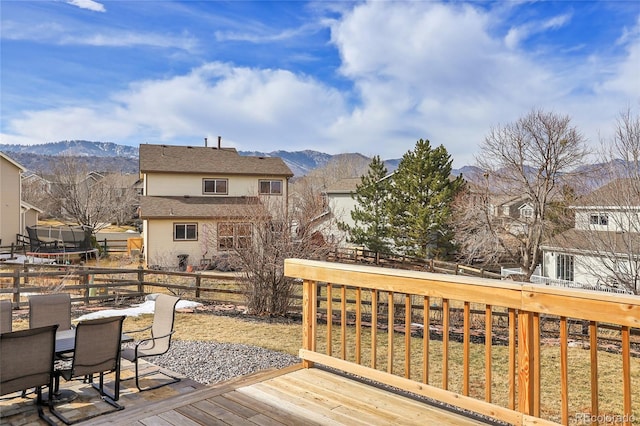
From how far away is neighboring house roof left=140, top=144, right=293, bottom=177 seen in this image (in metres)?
21.9

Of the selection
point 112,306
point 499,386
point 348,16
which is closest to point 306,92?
point 348,16

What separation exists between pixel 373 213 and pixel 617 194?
556 inches

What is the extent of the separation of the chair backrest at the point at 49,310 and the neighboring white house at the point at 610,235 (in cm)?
1308

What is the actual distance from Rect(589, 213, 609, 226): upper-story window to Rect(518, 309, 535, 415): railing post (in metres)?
12.7

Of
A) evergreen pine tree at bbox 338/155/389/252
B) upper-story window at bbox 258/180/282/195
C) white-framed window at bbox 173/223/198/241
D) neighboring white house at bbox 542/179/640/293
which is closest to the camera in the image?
neighboring white house at bbox 542/179/640/293

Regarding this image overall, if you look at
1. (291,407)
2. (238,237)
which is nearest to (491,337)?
(291,407)

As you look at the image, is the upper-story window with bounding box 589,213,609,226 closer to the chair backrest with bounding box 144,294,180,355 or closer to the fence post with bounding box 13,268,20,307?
the chair backrest with bounding box 144,294,180,355

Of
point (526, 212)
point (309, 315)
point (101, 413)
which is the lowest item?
point (101, 413)

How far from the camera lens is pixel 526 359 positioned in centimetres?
264

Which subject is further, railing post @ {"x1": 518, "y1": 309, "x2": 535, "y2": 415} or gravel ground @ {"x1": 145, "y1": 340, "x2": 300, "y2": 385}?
gravel ground @ {"x1": 145, "y1": 340, "x2": 300, "y2": 385}

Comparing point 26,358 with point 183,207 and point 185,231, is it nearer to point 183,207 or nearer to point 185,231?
point 185,231

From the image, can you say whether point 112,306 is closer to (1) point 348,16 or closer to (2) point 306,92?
(1) point 348,16

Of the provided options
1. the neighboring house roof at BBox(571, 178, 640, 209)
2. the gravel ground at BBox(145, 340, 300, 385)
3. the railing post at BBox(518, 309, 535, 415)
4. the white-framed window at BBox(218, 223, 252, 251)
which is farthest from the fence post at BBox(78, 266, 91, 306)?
the neighboring house roof at BBox(571, 178, 640, 209)

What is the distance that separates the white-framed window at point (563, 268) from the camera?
19.1 meters
